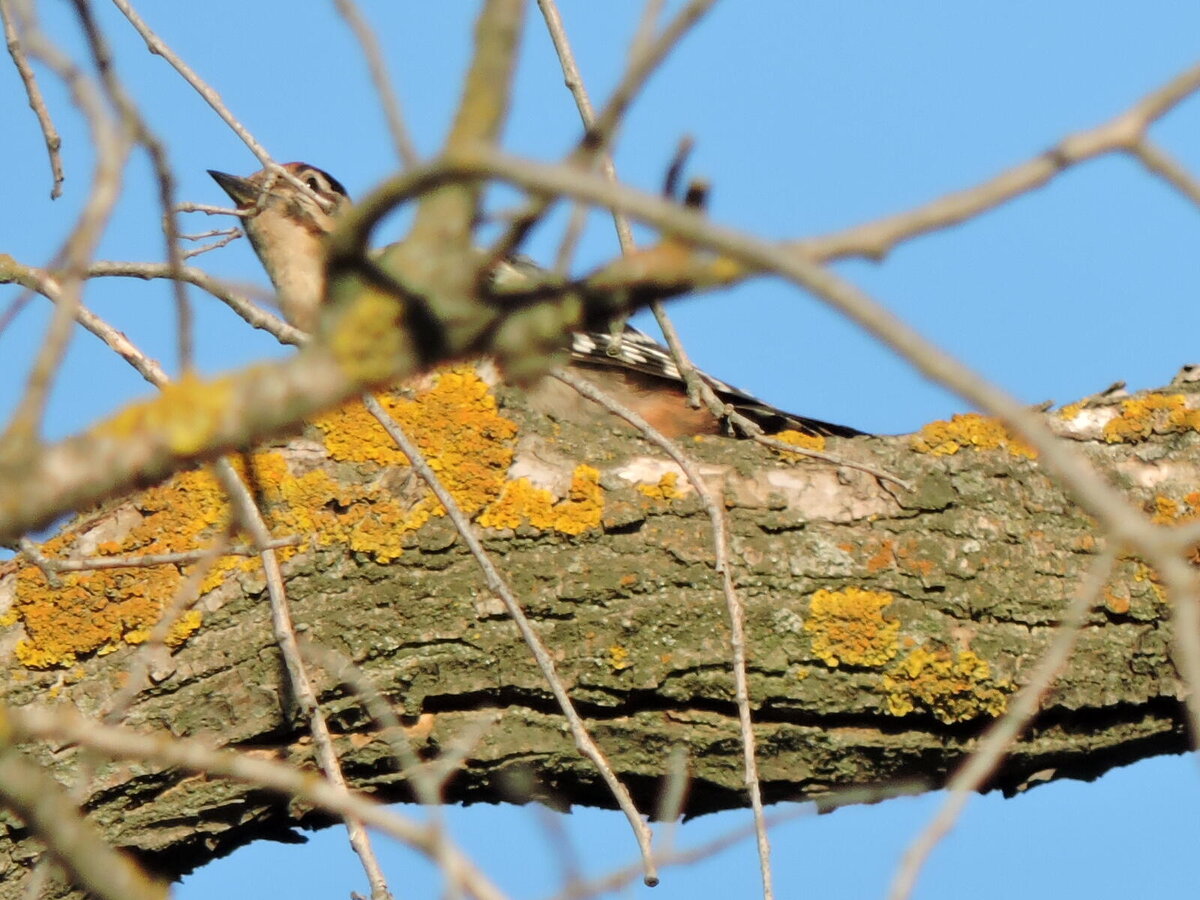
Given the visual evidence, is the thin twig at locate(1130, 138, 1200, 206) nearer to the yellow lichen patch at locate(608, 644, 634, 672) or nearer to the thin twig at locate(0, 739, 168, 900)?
the thin twig at locate(0, 739, 168, 900)

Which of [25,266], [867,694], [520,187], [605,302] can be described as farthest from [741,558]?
[520,187]

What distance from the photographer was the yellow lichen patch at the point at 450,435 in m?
3.66

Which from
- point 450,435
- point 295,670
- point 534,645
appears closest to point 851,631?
point 534,645

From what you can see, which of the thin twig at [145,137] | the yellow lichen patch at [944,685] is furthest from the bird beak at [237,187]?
the thin twig at [145,137]

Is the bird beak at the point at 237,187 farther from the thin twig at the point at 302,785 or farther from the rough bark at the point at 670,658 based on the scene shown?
the thin twig at the point at 302,785

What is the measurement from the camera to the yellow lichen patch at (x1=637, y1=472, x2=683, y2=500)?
3574mm

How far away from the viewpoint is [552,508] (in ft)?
11.7

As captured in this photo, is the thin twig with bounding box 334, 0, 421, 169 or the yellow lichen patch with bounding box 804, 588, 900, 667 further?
the yellow lichen patch with bounding box 804, 588, 900, 667

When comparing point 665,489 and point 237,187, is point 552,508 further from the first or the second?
point 237,187

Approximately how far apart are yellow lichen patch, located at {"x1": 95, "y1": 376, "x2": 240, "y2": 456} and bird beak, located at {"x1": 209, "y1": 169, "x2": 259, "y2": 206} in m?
4.39

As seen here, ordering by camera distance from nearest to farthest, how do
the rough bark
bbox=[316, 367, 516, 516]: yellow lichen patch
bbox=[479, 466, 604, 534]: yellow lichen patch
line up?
the rough bark < bbox=[479, 466, 604, 534]: yellow lichen patch < bbox=[316, 367, 516, 516]: yellow lichen patch

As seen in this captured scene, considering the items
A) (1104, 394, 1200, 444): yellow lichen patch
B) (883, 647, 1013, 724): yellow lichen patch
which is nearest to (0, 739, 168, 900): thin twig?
(883, 647, 1013, 724): yellow lichen patch

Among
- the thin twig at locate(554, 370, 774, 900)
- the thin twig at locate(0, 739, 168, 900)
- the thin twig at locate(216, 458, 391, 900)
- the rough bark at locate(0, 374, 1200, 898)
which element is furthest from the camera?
the rough bark at locate(0, 374, 1200, 898)

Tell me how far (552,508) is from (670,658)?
454 millimetres
